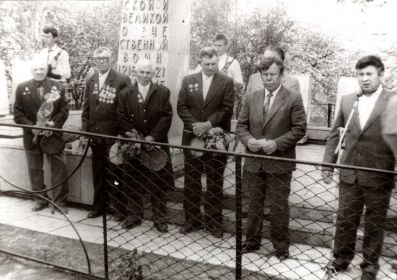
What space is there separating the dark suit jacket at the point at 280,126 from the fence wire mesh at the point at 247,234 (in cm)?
8

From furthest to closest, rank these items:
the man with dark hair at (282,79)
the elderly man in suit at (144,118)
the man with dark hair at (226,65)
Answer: the man with dark hair at (226,65)
the elderly man in suit at (144,118)
the man with dark hair at (282,79)

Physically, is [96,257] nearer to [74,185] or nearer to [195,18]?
[74,185]

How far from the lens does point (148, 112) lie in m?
5.01

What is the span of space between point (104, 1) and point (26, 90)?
12071mm

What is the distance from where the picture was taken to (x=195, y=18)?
51.4ft

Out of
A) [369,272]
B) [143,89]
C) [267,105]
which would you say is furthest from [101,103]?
[369,272]

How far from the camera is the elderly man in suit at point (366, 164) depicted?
363 centimetres

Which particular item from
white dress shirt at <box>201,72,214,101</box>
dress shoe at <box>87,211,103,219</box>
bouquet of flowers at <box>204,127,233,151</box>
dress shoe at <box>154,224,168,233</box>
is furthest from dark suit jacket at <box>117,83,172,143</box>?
dress shoe at <box>87,211,103,219</box>

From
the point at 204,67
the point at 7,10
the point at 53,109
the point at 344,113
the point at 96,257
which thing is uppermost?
the point at 7,10

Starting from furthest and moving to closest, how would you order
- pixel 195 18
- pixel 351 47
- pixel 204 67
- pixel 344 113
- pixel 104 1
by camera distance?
pixel 104 1 < pixel 195 18 < pixel 351 47 < pixel 204 67 < pixel 344 113

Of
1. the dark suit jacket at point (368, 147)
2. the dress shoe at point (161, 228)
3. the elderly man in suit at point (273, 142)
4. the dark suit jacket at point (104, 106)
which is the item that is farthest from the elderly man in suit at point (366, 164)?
the dark suit jacket at point (104, 106)

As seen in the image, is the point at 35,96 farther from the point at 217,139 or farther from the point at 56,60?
the point at 217,139

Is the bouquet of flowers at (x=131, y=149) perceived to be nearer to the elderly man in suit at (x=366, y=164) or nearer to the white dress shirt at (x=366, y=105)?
the elderly man in suit at (x=366, y=164)

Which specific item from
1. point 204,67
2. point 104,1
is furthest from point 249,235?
point 104,1
